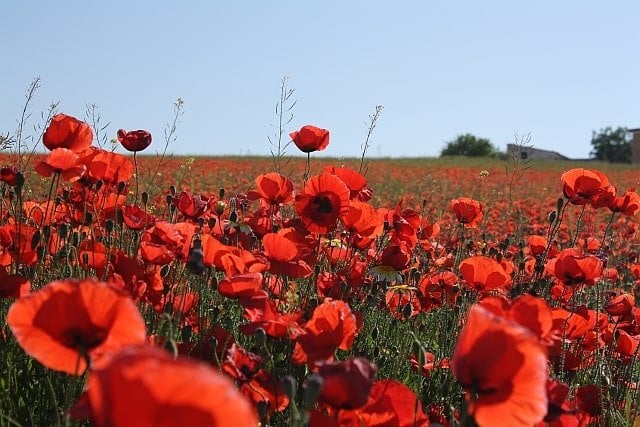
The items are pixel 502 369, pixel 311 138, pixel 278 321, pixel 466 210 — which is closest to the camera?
pixel 502 369

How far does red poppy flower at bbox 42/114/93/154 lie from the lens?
2.28m

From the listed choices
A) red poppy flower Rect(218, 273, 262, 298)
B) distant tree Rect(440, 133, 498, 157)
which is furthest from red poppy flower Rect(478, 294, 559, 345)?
distant tree Rect(440, 133, 498, 157)

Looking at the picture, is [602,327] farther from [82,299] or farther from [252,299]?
[82,299]

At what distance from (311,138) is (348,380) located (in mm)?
1924

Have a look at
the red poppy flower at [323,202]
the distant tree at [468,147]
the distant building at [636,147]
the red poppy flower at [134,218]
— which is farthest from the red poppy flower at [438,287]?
the distant tree at [468,147]

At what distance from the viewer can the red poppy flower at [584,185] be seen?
2836mm

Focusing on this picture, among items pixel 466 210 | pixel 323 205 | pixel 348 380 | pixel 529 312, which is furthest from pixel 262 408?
pixel 466 210

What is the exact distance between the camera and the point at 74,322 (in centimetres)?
105

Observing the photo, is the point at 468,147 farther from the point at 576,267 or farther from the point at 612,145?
the point at 576,267

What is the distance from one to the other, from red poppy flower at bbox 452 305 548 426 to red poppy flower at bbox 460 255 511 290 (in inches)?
49.6

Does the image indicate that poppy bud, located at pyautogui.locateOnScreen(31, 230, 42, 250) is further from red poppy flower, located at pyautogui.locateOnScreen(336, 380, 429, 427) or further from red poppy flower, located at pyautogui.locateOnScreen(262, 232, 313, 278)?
red poppy flower, located at pyautogui.locateOnScreen(336, 380, 429, 427)

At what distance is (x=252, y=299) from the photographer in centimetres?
171

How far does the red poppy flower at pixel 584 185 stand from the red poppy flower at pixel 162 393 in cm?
237

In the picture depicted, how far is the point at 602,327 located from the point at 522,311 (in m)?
1.42
